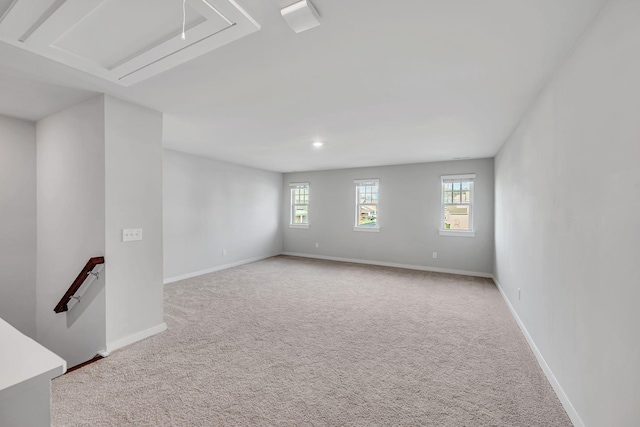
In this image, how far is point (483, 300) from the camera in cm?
397

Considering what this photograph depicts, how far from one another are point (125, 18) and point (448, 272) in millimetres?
6177

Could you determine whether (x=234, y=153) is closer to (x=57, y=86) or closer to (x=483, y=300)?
(x=57, y=86)

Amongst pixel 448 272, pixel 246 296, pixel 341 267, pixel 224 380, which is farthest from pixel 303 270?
pixel 224 380

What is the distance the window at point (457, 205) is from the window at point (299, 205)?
11.6ft

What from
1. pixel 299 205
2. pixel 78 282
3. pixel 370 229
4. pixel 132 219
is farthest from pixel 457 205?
pixel 78 282

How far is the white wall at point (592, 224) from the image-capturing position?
1.20 meters

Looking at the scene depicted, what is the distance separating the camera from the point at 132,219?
268cm

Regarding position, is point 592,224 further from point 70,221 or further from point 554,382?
point 70,221

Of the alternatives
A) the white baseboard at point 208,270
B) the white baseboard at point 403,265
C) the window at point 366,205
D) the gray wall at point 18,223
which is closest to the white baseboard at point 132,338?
the gray wall at point 18,223

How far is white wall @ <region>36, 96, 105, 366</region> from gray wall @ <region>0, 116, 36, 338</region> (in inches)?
4.1

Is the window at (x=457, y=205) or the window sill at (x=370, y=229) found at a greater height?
the window at (x=457, y=205)

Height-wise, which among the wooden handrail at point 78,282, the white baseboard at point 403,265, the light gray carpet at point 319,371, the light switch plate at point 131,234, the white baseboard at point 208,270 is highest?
the light switch plate at point 131,234

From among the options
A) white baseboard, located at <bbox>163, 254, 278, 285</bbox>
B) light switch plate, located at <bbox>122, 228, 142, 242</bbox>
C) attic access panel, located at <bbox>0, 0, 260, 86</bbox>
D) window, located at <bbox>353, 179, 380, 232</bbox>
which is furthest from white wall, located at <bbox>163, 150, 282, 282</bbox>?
attic access panel, located at <bbox>0, 0, 260, 86</bbox>

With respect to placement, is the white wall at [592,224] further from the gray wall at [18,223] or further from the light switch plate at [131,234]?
the gray wall at [18,223]
